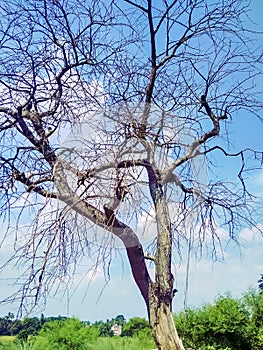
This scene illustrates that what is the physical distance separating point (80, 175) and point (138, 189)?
0.65 ft

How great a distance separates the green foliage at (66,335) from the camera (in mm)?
2961

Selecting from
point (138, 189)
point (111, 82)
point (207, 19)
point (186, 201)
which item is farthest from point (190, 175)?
point (207, 19)

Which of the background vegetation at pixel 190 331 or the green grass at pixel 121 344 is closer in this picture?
the green grass at pixel 121 344

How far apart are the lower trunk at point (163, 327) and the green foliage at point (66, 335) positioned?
148 cm

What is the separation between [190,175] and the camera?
6.02 ft

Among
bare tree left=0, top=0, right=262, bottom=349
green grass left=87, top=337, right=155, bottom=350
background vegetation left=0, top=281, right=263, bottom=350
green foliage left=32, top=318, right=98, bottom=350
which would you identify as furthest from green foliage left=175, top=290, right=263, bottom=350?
bare tree left=0, top=0, right=262, bottom=349

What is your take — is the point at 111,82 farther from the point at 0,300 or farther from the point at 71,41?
the point at 0,300

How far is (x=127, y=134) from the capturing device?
5.23 feet

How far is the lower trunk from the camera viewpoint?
158cm

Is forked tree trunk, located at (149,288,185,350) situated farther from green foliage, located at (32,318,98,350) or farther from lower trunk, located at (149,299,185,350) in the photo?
green foliage, located at (32,318,98,350)

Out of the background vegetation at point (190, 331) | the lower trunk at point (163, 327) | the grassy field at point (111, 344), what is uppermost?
the background vegetation at point (190, 331)

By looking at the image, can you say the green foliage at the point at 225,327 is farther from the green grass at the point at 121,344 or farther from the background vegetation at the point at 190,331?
the green grass at the point at 121,344

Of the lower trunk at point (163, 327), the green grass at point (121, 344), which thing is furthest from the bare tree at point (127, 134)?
the green grass at point (121, 344)

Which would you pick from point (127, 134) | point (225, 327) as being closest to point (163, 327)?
point (127, 134)
